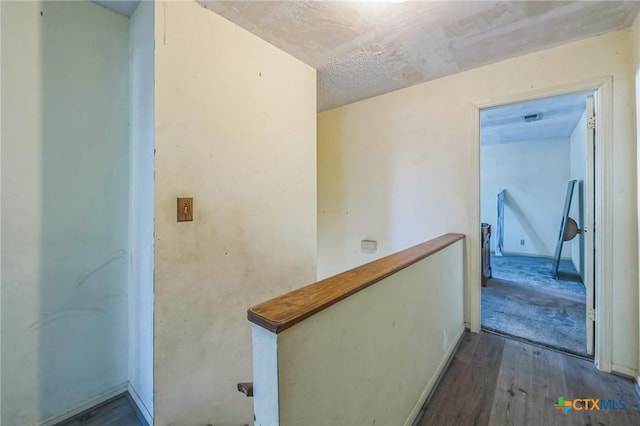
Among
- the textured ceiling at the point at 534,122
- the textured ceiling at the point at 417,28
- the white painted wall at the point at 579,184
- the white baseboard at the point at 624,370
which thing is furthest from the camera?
the white painted wall at the point at 579,184

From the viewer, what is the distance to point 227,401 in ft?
5.70

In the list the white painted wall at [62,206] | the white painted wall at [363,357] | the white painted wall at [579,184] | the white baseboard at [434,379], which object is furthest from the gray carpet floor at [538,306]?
the white painted wall at [62,206]

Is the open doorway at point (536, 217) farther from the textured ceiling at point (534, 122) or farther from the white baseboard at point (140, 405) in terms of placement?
the white baseboard at point (140, 405)

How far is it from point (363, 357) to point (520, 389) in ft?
4.75

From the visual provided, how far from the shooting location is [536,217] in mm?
5754

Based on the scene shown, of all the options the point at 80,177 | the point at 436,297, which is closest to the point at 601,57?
the point at 436,297

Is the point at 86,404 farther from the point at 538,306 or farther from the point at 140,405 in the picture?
the point at 538,306

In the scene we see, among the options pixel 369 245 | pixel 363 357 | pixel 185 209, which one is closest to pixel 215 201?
pixel 185 209

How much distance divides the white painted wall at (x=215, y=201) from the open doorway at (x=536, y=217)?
212cm

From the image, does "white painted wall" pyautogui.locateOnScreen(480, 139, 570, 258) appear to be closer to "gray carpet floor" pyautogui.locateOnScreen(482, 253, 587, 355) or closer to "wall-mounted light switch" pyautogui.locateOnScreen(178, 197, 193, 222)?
"gray carpet floor" pyautogui.locateOnScreen(482, 253, 587, 355)

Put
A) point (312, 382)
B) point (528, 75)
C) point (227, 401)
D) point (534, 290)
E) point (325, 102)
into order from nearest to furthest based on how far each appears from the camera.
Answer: point (312, 382)
point (227, 401)
point (528, 75)
point (325, 102)
point (534, 290)

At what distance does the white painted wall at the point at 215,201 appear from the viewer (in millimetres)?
1492

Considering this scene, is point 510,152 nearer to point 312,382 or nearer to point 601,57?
point 601,57

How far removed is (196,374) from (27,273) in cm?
107
